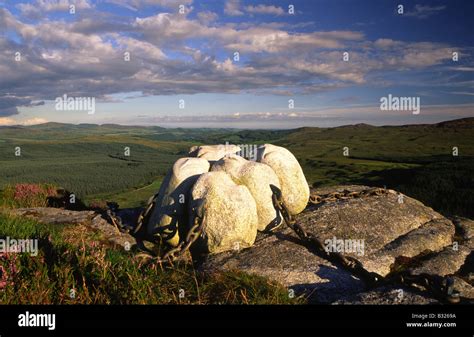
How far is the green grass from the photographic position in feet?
19.6

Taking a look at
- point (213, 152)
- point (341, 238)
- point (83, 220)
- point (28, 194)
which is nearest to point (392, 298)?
point (341, 238)

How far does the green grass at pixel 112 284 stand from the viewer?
19.6ft

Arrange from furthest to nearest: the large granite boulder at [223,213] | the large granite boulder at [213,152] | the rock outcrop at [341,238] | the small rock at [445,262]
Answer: the large granite boulder at [213,152], the large granite boulder at [223,213], the small rock at [445,262], the rock outcrop at [341,238]

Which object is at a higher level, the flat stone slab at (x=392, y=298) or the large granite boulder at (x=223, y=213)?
the large granite boulder at (x=223, y=213)

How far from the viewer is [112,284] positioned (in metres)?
6.29

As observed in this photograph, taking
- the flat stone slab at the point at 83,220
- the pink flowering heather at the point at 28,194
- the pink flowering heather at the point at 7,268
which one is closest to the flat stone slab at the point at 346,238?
the flat stone slab at the point at 83,220

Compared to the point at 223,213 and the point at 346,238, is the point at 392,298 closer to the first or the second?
the point at 346,238

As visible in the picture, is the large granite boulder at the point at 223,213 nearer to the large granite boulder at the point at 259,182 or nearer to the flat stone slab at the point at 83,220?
the large granite boulder at the point at 259,182

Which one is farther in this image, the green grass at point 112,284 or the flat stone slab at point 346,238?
the flat stone slab at point 346,238

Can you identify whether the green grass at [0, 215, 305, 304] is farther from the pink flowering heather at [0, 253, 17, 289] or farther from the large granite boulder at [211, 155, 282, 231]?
the large granite boulder at [211, 155, 282, 231]

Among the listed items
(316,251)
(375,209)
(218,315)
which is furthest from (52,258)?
(375,209)

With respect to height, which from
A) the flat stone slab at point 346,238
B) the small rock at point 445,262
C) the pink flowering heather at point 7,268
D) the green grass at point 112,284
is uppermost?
the pink flowering heather at point 7,268

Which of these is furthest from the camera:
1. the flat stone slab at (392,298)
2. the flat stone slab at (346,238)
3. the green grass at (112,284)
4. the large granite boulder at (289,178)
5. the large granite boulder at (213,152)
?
the large granite boulder at (213,152)

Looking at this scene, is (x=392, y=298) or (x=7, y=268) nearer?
(x=7, y=268)
